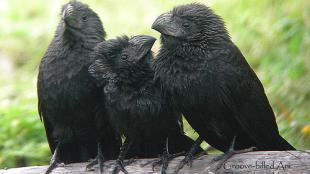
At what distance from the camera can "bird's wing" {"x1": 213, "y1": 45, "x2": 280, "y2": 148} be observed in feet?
15.3

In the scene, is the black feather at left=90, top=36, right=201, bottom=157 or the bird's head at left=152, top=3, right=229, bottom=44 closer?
the bird's head at left=152, top=3, right=229, bottom=44

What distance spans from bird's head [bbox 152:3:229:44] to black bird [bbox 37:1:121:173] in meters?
0.71

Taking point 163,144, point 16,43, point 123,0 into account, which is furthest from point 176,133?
point 16,43

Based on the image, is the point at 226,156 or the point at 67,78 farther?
the point at 67,78

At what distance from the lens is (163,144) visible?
5.12m

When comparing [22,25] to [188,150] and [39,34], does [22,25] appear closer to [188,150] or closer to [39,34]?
[39,34]

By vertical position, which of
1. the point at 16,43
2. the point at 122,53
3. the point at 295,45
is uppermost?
the point at 122,53

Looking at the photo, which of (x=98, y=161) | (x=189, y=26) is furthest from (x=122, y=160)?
(x=189, y=26)

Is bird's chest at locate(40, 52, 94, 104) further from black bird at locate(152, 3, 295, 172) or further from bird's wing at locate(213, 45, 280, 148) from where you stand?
bird's wing at locate(213, 45, 280, 148)

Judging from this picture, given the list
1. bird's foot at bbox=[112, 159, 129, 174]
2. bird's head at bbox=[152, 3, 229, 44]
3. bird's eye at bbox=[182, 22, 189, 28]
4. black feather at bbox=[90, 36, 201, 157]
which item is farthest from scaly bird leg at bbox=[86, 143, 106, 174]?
bird's eye at bbox=[182, 22, 189, 28]

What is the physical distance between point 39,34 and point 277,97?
427 cm

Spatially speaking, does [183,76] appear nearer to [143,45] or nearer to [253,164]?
[143,45]

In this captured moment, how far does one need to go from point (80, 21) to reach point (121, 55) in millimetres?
552

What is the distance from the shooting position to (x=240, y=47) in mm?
8102
